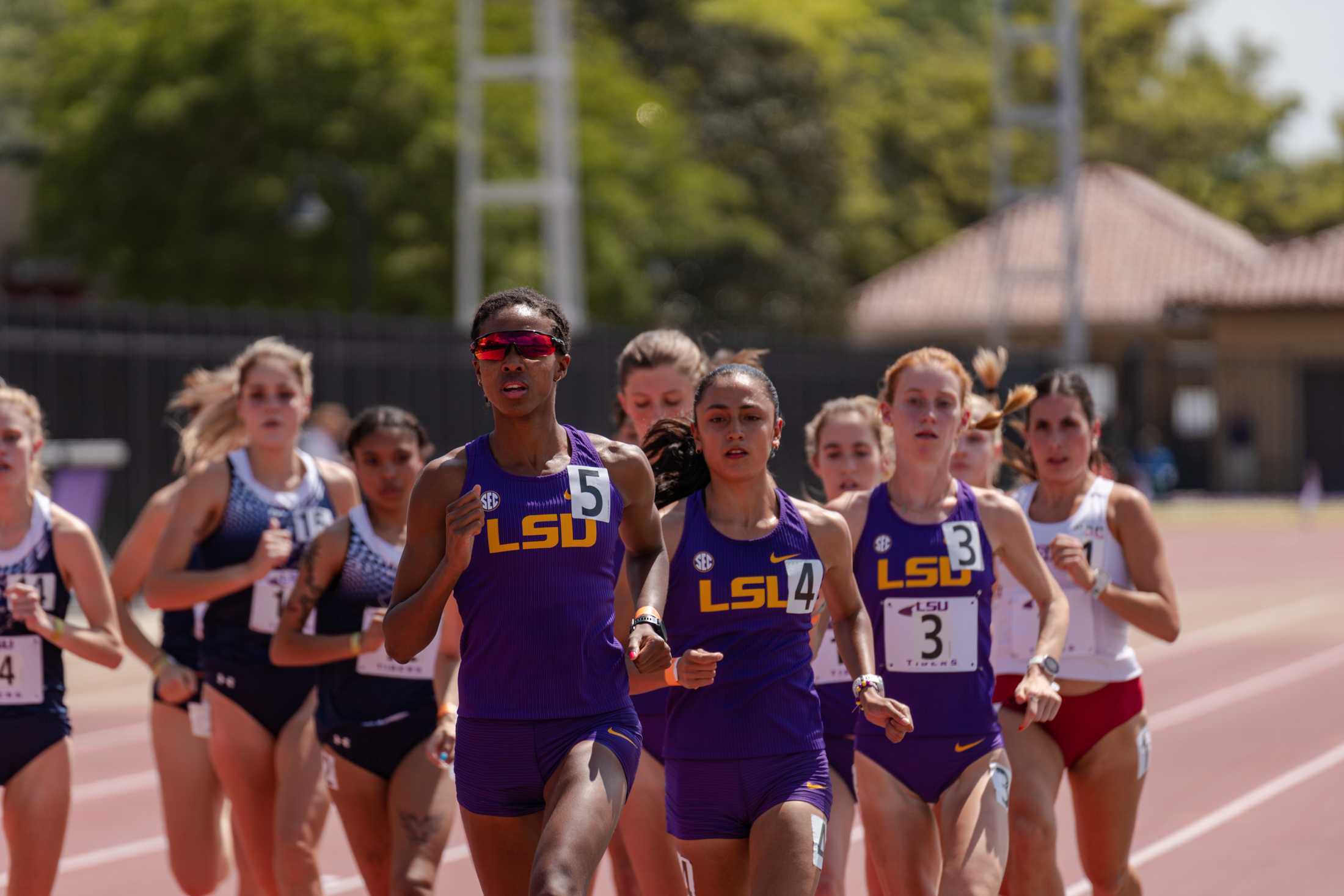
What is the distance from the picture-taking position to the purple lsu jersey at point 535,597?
16.3 ft

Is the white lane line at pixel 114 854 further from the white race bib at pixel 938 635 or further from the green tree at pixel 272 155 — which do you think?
the green tree at pixel 272 155

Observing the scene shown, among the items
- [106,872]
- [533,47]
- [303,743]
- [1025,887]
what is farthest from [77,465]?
[533,47]

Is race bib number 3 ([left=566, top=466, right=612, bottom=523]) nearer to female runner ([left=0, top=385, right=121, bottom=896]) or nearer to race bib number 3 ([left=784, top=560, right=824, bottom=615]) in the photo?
race bib number 3 ([left=784, top=560, right=824, bottom=615])

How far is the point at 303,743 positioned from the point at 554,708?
2329 mm

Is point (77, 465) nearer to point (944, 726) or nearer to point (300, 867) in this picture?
point (300, 867)

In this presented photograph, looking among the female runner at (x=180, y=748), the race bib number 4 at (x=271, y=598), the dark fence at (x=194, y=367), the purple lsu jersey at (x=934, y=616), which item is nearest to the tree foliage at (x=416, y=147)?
the dark fence at (x=194, y=367)

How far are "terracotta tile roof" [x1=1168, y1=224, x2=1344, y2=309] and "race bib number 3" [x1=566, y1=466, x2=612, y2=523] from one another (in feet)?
140

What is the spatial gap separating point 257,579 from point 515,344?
2.49 m

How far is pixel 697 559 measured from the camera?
5.60 m

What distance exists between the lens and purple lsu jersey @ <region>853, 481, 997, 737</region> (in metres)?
6.18

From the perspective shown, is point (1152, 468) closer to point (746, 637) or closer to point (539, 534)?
point (746, 637)

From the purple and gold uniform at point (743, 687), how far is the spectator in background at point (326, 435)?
1151 centimetres

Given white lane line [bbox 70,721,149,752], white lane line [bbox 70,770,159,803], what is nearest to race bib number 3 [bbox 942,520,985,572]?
white lane line [bbox 70,770,159,803]

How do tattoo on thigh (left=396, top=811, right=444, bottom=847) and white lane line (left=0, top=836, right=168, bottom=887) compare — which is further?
white lane line (left=0, top=836, right=168, bottom=887)
